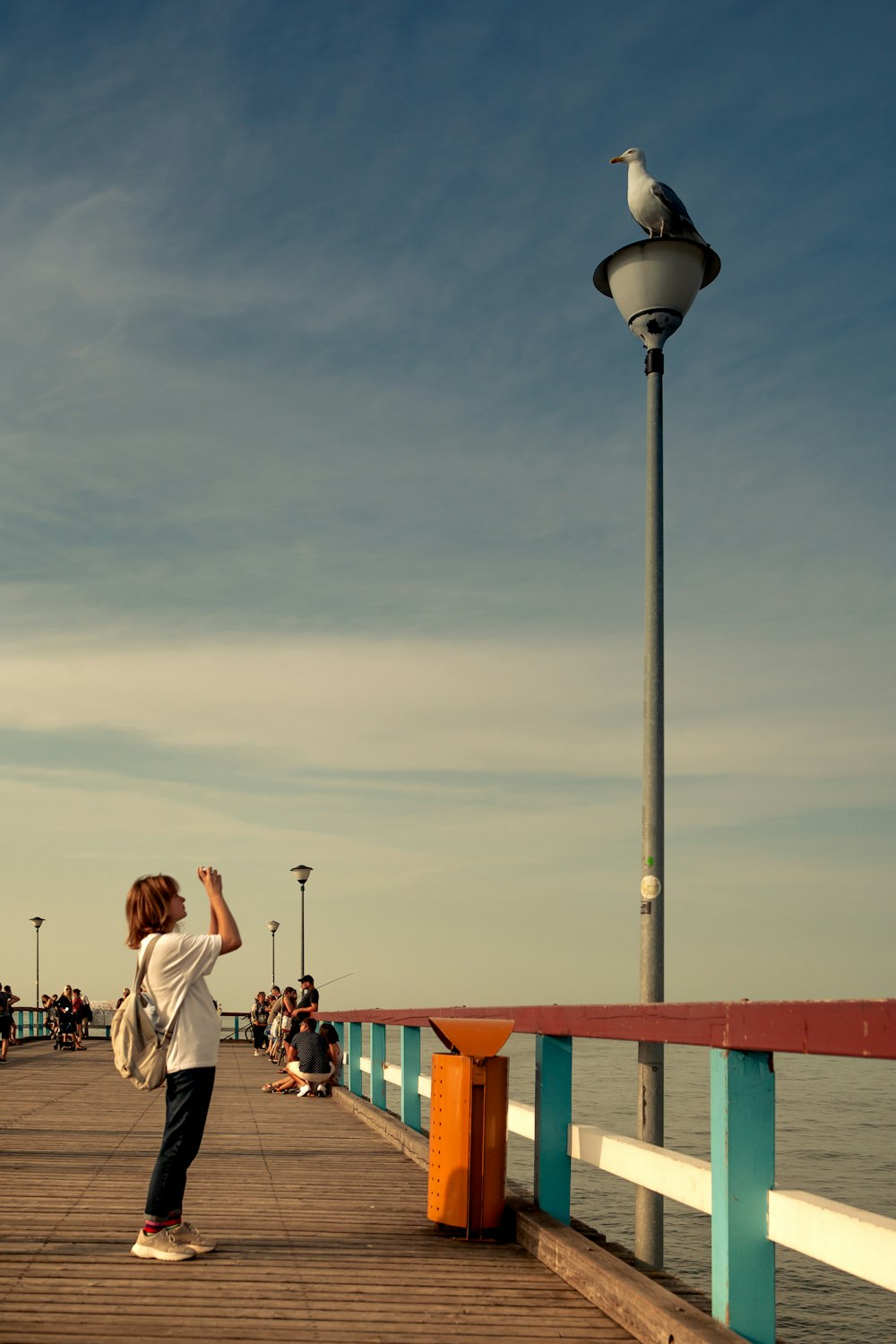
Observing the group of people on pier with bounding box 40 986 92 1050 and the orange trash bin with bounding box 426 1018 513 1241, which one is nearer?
the orange trash bin with bounding box 426 1018 513 1241

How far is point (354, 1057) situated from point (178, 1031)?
34.6 feet

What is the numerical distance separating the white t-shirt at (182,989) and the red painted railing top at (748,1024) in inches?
57.2

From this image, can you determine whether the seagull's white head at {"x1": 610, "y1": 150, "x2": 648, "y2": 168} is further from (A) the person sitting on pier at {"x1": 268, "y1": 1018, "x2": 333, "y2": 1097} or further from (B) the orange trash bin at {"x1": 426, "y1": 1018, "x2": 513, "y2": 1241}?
(A) the person sitting on pier at {"x1": 268, "y1": 1018, "x2": 333, "y2": 1097}

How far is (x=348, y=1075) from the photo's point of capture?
1620 centimetres

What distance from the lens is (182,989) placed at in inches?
221

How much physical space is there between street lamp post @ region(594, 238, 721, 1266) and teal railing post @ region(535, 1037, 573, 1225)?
A: 10.2 ft

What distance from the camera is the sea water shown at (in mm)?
18859

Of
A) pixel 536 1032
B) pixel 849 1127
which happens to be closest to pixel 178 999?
pixel 536 1032

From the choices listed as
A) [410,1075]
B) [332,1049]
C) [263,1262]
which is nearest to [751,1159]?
[263,1262]

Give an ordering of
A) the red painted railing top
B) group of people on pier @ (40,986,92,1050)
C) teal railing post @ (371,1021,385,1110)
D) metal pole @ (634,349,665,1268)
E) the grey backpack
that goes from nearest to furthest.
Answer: the red painted railing top, the grey backpack, metal pole @ (634,349,665,1268), teal railing post @ (371,1021,385,1110), group of people on pier @ (40,986,92,1050)

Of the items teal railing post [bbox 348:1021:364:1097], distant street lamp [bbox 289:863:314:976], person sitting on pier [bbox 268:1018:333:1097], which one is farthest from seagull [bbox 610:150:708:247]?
distant street lamp [bbox 289:863:314:976]

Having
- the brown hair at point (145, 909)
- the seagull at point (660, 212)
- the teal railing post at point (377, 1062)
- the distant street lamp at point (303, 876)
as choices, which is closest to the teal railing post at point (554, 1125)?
the brown hair at point (145, 909)

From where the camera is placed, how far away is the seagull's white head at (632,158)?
433 inches

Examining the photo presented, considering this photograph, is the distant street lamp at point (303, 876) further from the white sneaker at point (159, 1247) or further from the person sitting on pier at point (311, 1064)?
the white sneaker at point (159, 1247)
